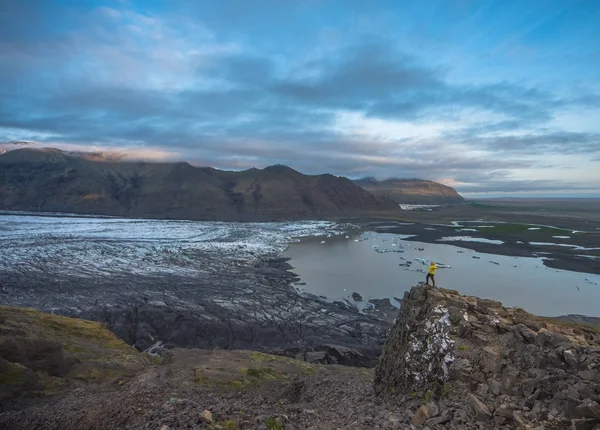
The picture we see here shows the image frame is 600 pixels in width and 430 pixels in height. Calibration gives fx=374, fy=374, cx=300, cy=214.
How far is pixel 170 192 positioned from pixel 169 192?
1.39 ft

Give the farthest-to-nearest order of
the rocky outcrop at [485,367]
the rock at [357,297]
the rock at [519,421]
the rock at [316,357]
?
the rock at [357,297]
the rock at [316,357]
the rocky outcrop at [485,367]
the rock at [519,421]

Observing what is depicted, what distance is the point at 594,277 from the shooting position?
42.2 metres

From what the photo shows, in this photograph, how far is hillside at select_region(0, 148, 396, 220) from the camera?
5689 inches

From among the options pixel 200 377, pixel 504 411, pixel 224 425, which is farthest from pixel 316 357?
pixel 504 411

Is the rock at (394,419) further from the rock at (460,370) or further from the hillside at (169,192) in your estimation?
the hillside at (169,192)

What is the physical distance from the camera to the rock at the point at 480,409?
7.41 meters

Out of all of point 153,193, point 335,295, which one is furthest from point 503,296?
point 153,193

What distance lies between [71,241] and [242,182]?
442 ft

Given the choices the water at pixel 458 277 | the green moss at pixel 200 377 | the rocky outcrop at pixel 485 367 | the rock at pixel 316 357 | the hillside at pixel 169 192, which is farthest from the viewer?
the hillside at pixel 169 192

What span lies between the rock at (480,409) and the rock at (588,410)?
58.4 inches

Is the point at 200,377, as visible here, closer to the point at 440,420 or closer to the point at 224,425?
the point at 224,425

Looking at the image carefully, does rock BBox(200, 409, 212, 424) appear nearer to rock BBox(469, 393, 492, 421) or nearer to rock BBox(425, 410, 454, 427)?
rock BBox(425, 410, 454, 427)

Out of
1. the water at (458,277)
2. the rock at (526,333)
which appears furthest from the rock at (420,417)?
the water at (458,277)

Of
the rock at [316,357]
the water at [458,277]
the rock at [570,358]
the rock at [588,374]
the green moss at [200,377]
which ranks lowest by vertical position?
the rock at [316,357]
